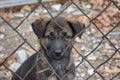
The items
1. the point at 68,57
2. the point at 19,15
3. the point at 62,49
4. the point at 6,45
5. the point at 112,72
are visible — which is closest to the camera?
the point at 62,49

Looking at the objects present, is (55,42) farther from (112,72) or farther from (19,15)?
(19,15)

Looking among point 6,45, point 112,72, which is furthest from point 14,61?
point 112,72

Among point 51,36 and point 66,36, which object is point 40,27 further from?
point 66,36

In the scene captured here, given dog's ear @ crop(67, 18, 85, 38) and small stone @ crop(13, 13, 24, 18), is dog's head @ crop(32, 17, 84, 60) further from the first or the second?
small stone @ crop(13, 13, 24, 18)

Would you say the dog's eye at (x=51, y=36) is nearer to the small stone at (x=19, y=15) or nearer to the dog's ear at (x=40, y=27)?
the dog's ear at (x=40, y=27)

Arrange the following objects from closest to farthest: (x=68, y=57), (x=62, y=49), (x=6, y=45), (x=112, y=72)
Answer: (x=62, y=49), (x=68, y=57), (x=112, y=72), (x=6, y=45)

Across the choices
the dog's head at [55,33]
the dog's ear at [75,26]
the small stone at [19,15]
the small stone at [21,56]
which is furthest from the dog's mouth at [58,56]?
the small stone at [19,15]

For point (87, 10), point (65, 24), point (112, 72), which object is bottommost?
point (112, 72)

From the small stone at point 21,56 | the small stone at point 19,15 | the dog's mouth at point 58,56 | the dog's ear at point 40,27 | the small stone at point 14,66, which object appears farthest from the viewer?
the small stone at point 19,15

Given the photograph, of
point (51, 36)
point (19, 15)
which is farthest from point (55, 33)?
point (19, 15)
